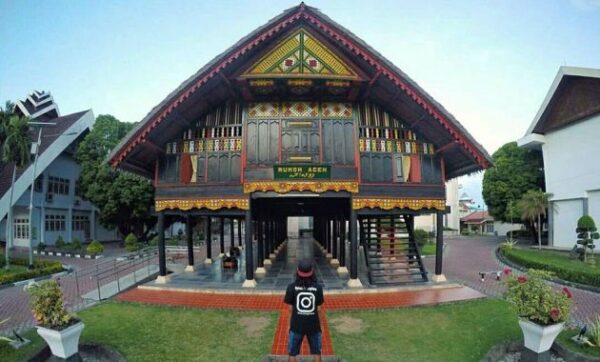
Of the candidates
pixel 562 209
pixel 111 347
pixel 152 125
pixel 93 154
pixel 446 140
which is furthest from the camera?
pixel 93 154

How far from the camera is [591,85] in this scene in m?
21.7

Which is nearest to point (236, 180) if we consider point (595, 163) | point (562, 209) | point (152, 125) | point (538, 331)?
point (152, 125)

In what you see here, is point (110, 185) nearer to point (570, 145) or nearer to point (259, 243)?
point (259, 243)

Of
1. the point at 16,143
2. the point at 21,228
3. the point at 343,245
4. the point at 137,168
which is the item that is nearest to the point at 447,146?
the point at 343,245

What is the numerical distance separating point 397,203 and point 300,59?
638 cm

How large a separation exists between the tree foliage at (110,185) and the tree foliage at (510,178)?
33.2 meters

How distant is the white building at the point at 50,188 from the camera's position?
1134 inches

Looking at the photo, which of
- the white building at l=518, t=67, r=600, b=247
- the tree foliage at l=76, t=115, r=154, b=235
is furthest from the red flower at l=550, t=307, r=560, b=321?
the tree foliage at l=76, t=115, r=154, b=235

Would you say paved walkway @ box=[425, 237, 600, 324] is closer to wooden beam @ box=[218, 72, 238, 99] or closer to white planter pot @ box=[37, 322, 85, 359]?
wooden beam @ box=[218, 72, 238, 99]

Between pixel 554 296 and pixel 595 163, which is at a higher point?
pixel 595 163

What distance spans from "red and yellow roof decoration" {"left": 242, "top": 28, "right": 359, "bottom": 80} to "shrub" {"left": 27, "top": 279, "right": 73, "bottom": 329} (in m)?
8.42

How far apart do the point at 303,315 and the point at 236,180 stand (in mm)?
7641

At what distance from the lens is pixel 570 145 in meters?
23.5

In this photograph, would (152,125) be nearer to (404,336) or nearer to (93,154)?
(404,336)
